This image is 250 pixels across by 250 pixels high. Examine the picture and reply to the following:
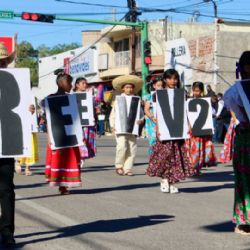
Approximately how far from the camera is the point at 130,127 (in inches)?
579

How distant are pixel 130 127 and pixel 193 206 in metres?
5.27

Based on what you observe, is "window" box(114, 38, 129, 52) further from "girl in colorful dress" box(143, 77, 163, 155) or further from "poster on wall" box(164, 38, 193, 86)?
"girl in colorful dress" box(143, 77, 163, 155)

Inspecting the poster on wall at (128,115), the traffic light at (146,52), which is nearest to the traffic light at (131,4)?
the traffic light at (146,52)

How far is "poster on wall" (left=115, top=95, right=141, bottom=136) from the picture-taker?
14672 mm

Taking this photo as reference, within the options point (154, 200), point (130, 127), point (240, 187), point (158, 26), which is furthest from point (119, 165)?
point (158, 26)

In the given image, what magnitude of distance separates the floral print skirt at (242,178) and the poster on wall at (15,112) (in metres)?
2.10

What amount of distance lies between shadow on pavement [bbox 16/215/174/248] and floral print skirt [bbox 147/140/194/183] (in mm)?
2247

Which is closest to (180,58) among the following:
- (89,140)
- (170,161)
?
(89,140)

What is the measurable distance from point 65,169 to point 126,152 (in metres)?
4.36

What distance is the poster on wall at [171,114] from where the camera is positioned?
10984 millimetres

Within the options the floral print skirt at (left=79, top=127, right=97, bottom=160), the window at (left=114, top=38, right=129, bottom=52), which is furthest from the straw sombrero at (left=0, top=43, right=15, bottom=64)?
the window at (left=114, top=38, right=129, bottom=52)

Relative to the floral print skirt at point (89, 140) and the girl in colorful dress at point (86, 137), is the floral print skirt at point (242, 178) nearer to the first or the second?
the girl in colorful dress at point (86, 137)

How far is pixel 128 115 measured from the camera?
14719 millimetres

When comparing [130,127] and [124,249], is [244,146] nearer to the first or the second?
[124,249]
